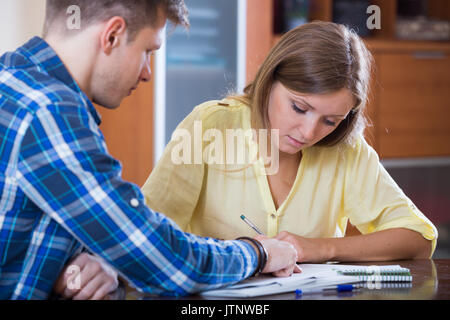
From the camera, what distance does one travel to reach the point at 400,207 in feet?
4.91

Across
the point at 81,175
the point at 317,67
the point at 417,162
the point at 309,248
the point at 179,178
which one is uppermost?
the point at 317,67

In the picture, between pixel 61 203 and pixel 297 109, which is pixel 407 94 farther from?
pixel 61 203

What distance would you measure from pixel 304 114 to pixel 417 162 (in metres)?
2.23

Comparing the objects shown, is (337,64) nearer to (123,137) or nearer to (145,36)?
(145,36)

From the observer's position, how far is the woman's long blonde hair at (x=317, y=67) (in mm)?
1375

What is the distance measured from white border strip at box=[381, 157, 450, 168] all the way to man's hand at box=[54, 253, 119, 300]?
257 cm

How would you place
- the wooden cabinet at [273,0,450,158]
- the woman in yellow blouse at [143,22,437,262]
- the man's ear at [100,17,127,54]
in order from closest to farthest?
the man's ear at [100,17,127,54], the woman in yellow blouse at [143,22,437,262], the wooden cabinet at [273,0,450,158]

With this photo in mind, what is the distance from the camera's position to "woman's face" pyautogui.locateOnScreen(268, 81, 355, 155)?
4.52ft

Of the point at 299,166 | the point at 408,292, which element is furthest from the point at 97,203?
the point at 299,166

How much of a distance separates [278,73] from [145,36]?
52 cm

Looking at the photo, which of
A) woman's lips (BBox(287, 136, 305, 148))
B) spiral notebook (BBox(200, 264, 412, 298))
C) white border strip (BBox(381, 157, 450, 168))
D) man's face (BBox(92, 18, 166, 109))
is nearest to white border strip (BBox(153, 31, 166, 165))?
white border strip (BBox(381, 157, 450, 168))

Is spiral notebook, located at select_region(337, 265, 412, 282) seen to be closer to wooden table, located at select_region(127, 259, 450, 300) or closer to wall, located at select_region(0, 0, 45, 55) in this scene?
wooden table, located at select_region(127, 259, 450, 300)

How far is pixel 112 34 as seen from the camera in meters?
0.97

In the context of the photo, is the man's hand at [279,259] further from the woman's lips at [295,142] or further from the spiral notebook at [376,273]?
the woman's lips at [295,142]
